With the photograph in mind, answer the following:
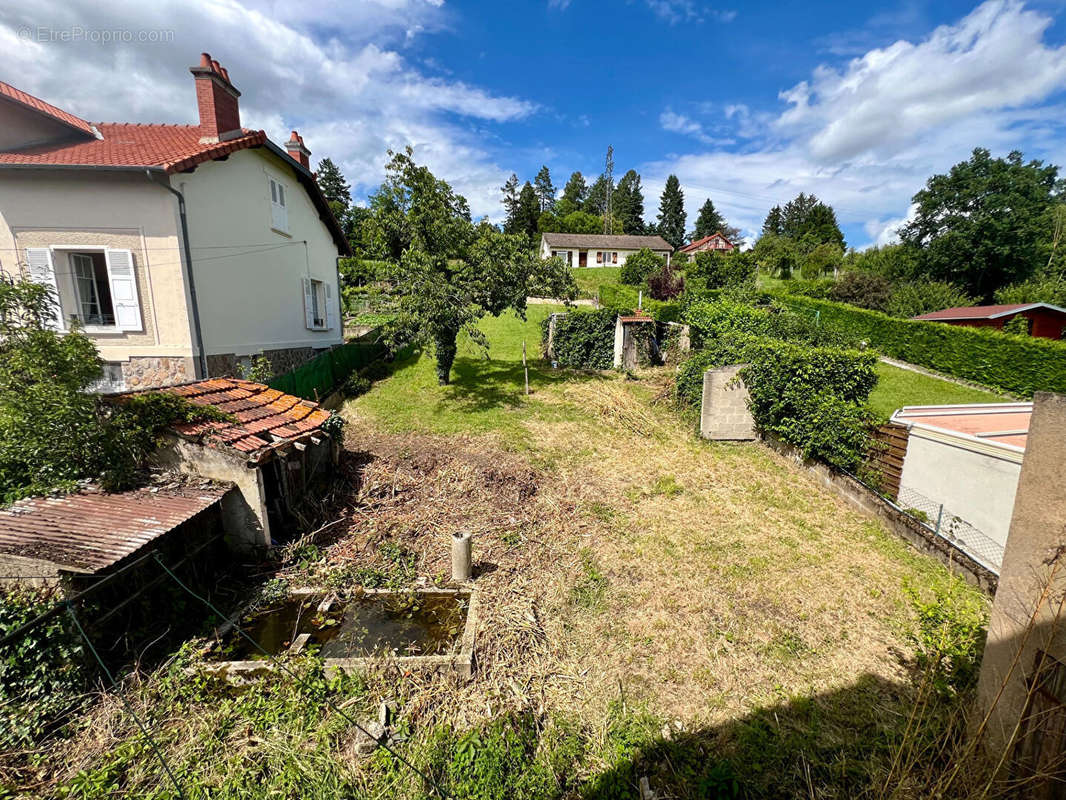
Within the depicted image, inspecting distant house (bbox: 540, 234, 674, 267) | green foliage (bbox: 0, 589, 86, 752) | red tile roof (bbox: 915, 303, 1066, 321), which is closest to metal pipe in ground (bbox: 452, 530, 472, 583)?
green foliage (bbox: 0, 589, 86, 752)

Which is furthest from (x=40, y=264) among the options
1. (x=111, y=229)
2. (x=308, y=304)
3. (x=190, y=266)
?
(x=308, y=304)

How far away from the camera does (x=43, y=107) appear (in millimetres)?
10406

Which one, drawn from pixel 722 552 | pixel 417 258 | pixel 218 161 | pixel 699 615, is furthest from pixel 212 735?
pixel 218 161

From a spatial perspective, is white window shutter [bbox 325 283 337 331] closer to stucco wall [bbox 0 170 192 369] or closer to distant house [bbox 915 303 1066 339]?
stucco wall [bbox 0 170 192 369]

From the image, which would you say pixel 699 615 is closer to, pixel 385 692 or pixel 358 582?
pixel 385 692

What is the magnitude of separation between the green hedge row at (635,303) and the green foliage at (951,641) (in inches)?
651

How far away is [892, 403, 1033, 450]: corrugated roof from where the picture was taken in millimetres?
6965

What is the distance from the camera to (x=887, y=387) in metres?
16.9

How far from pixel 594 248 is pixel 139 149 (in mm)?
41320

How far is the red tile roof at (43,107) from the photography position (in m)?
9.93

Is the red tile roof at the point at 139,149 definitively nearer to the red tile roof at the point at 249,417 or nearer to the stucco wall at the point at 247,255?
the stucco wall at the point at 247,255

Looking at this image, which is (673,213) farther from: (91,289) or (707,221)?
(91,289)

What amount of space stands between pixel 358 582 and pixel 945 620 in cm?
679

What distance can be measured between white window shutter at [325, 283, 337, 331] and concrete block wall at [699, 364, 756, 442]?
578 inches
